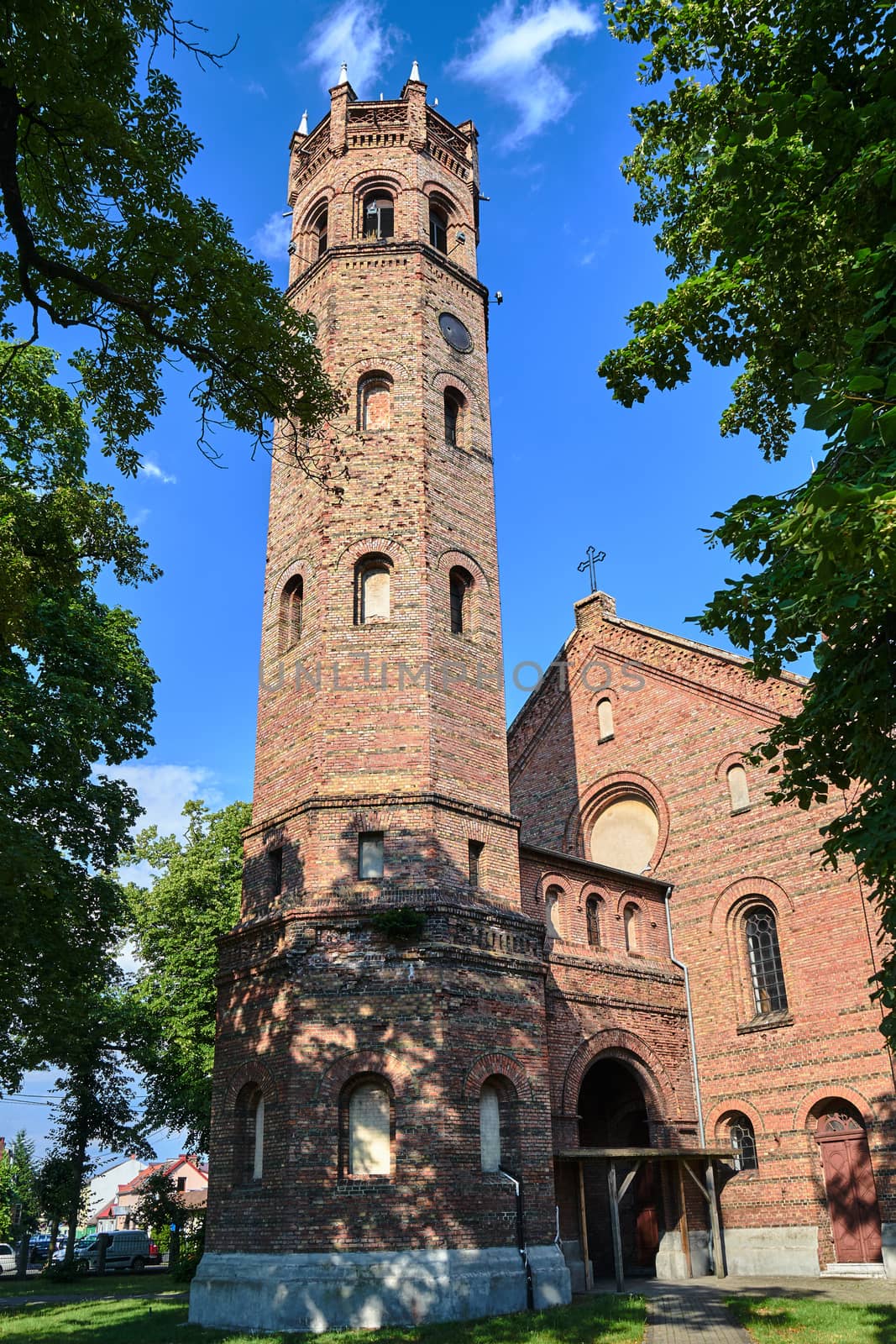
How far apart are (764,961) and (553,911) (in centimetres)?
463

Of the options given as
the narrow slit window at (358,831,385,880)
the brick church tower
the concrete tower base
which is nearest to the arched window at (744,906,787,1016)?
the brick church tower

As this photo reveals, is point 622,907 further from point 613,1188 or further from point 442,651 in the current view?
point 442,651

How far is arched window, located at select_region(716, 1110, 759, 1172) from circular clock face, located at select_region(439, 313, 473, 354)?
15881 mm

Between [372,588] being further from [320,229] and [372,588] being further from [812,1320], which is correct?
[812,1320]

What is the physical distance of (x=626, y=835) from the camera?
24.4 meters

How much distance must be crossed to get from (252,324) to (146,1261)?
38226 millimetres

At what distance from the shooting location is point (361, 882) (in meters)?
16.1

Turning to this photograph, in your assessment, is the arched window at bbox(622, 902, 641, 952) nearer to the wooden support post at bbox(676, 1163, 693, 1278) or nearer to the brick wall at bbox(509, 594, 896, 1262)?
the brick wall at bbox(509, 594, 896, 1262)

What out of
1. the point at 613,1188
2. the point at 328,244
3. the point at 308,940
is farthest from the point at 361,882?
the point at 328,244

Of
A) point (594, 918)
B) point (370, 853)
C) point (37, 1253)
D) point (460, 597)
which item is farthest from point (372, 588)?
point (37, 1253)

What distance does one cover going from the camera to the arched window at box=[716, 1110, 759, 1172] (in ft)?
64.8

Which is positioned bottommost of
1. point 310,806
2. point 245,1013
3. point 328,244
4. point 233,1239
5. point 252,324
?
point 233,1239

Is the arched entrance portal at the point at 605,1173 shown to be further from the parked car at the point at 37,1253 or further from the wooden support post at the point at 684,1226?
the parked car at the point at 37,1253

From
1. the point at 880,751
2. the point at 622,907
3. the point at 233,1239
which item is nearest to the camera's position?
the point at 880,751
